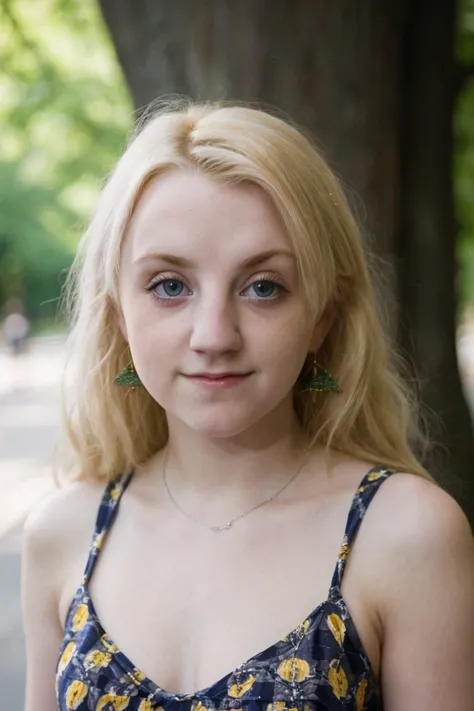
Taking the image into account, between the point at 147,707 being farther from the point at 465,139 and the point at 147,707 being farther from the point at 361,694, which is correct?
the point at 465,139

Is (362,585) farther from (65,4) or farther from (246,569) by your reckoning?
(65,4)

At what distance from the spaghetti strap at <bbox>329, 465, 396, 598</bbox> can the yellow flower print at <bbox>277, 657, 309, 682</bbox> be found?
0.14 m

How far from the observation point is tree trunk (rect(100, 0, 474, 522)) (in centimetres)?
351

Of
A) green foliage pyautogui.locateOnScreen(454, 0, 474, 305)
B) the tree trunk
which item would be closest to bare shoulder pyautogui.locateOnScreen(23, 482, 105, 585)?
the tree trunk

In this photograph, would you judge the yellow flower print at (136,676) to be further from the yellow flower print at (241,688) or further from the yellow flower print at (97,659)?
the yellow flower print at (241,688)

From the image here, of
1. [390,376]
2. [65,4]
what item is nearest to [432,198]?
[390,376]

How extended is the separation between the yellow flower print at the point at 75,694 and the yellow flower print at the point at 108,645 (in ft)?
0.26

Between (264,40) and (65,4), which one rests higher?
(65,4)

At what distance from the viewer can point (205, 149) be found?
188cm

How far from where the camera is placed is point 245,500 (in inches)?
81.7

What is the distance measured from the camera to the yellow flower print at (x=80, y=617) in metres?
2.01

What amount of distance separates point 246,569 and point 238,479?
0.19m

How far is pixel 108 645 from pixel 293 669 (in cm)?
39

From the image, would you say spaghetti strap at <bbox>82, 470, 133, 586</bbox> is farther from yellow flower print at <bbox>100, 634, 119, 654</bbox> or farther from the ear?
the ear
